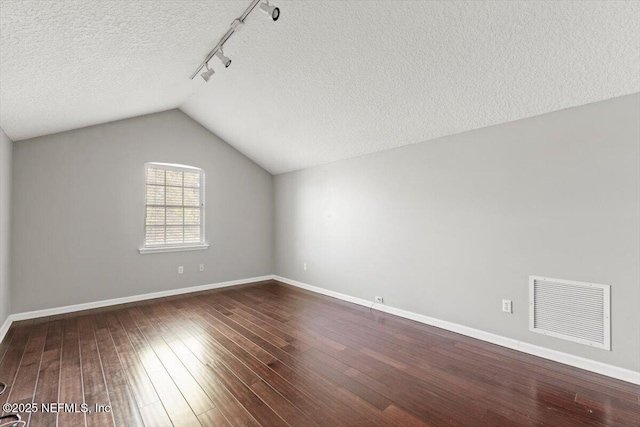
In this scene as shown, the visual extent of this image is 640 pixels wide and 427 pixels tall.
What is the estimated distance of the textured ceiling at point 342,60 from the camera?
1.89 m

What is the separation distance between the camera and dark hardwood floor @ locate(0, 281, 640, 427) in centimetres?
181

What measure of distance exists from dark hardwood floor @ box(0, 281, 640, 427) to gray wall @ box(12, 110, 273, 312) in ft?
2.32

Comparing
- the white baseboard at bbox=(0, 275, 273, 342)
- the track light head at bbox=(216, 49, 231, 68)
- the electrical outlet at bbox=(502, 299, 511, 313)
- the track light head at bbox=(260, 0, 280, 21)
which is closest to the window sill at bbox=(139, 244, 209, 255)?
the white baseboard at bbox=(0, 275, 273, 342)

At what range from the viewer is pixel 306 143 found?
443 centimetres

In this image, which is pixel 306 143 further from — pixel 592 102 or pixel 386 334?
pixel 592 102

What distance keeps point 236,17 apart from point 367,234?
2.94 meters

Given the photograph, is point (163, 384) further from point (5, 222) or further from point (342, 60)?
point (342, 60)

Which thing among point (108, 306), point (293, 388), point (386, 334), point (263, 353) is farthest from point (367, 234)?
point (108, 306)

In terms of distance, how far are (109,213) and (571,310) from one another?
5605 mm

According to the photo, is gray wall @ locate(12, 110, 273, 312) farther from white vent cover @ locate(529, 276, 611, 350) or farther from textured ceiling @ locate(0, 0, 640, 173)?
white vent cover @ locate(529, 276, 611, 350)

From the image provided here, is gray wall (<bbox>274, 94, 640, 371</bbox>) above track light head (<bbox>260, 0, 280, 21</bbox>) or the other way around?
the other way around

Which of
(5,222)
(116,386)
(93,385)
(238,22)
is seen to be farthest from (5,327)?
(238,22)

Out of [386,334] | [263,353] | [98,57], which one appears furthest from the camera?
[386,334]

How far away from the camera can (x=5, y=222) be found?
327 cm
